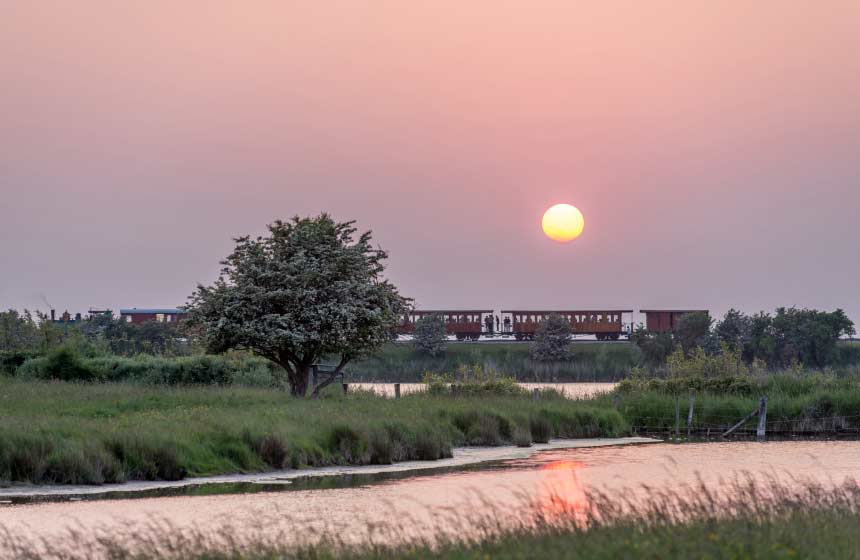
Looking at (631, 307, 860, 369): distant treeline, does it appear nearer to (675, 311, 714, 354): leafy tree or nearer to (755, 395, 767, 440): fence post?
(675, 311, 714, 354): leafy tree

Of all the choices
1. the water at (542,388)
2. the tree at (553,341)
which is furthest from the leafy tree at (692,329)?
the water at (542,388)

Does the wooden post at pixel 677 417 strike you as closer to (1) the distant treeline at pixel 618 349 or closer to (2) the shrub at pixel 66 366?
(2) the shrub at pixel 66 366

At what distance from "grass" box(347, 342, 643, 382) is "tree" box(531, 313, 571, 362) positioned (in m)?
1.21

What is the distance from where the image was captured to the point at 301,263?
46.2 metres

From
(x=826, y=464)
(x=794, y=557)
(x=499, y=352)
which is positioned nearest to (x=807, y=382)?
(x=826, y=464)

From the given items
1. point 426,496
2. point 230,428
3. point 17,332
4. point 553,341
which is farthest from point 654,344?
point 426,496

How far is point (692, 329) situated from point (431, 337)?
87.3 ft

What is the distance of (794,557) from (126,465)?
1906 cm

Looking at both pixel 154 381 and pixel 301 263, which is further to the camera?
pixel 154 381

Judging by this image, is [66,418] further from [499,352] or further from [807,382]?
[499,352]

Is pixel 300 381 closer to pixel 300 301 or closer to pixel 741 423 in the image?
pixel 300 301

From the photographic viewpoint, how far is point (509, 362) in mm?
111125

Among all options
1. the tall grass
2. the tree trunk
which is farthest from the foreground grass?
the tall grass

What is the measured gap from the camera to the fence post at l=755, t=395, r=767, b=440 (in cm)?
4402
